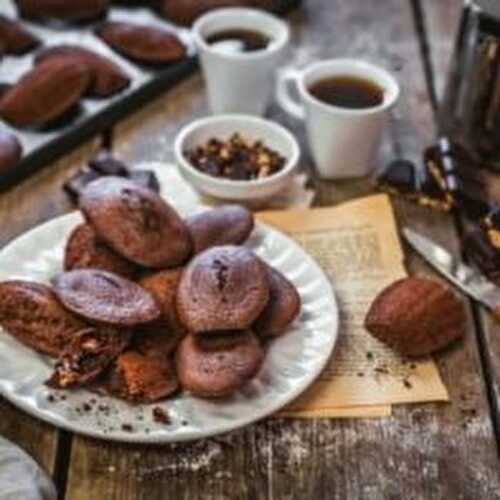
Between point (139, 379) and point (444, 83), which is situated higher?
point (139, 379)

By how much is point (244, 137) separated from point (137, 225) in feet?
0.85

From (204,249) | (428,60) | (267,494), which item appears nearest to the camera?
(267,494)

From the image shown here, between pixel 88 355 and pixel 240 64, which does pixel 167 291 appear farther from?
pixel 240 64

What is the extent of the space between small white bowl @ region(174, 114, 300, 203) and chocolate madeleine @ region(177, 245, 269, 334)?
0.61ft

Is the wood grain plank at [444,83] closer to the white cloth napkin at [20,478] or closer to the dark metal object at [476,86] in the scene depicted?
the dark metal object at [476,86]

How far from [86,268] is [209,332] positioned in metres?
0.13

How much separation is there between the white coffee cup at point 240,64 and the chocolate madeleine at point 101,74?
0.09 meters

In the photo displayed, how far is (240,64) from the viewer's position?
116cm

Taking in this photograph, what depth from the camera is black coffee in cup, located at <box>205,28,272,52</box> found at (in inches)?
47.8

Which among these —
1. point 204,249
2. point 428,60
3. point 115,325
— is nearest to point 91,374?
point 115,325

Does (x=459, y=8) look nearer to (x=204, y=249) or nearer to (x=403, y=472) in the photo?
(x=204, y=249)

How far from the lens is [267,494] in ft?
2.65

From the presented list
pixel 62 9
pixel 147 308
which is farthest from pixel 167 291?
pixel 62 9

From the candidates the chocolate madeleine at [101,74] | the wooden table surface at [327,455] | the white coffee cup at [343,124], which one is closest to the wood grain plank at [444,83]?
the wooden table surface at [327,455]
